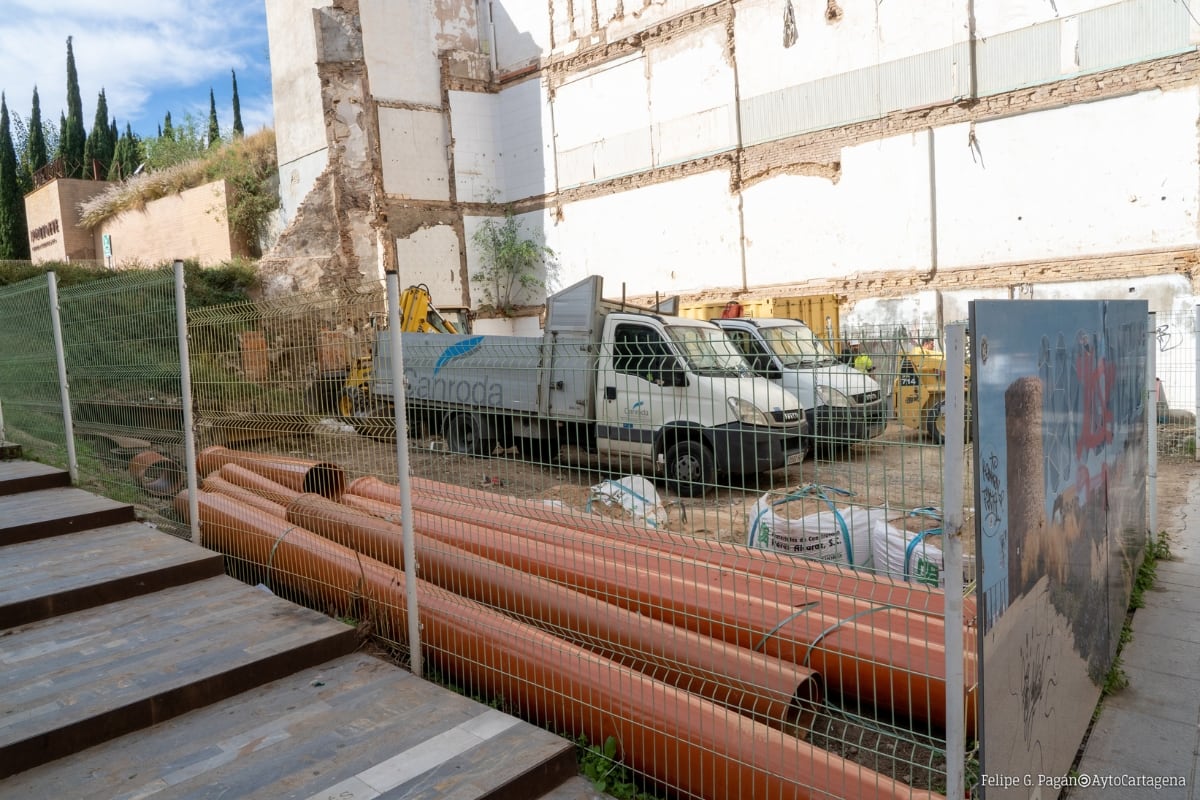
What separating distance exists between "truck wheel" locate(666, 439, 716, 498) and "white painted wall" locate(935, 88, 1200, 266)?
49.6 feet

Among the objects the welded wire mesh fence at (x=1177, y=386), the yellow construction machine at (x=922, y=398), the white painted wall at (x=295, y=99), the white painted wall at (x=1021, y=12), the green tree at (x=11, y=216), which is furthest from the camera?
the green tree at (x=11, y=216)

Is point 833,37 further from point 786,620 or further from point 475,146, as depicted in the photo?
point 786,620

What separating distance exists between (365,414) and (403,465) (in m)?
0.53

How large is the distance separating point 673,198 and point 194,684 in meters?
19.3

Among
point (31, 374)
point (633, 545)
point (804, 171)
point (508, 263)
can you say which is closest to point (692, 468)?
point (633, 545)

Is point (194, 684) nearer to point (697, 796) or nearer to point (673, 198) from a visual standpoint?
point (697, 796)

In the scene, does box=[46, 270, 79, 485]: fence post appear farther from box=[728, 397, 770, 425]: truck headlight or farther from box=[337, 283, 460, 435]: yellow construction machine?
box=[728, 397, 770, 425]: truck headlight

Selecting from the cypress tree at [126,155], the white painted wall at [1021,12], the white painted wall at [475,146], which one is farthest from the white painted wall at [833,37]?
the cypress tree at [126,155]

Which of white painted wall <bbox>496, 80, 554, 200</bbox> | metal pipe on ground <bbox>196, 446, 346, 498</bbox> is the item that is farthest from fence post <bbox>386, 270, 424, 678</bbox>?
white painted wall <bbox>496, 80, 554, 200</bbox>

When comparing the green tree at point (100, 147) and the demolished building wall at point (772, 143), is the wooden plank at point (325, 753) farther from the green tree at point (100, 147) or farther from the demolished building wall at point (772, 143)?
the green tree at point (100, 147)

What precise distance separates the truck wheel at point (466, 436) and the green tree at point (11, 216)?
34426mm

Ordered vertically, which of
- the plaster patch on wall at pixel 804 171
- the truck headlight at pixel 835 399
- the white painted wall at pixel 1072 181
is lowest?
the truck headlight at pixel 835 399

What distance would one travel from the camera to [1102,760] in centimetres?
337

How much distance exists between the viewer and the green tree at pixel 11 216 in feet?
102
